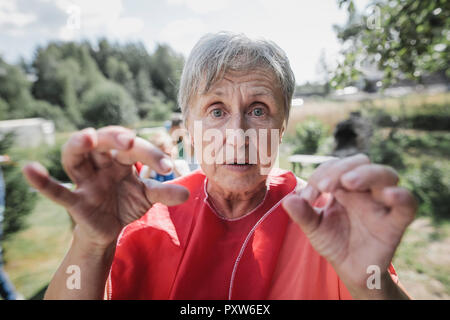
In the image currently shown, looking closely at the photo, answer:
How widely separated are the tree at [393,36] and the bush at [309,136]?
7623 mm

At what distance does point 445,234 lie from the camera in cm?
529

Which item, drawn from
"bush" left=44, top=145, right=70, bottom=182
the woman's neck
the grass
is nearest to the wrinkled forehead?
the woman's neck

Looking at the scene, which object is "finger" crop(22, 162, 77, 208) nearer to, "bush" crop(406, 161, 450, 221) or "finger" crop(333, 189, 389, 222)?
"finger" crop(333, 189, 389, 222)

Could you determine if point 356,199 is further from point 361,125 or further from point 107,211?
point 361,125

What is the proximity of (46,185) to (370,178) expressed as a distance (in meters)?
0.90

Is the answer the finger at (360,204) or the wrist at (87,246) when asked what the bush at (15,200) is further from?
the finger at (360,204)

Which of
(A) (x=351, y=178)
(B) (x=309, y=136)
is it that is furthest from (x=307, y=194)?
(B) (x=309, y=136)

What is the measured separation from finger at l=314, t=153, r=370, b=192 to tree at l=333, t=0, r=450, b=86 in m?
2.06

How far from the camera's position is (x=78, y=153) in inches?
29.9

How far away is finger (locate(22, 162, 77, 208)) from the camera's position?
72 cm

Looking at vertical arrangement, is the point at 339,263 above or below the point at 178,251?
above

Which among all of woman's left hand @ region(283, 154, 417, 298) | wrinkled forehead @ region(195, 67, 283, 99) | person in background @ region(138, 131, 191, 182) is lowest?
person in background @ region(138, 131, 191, 182)

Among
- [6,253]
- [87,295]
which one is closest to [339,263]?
[87,295]
